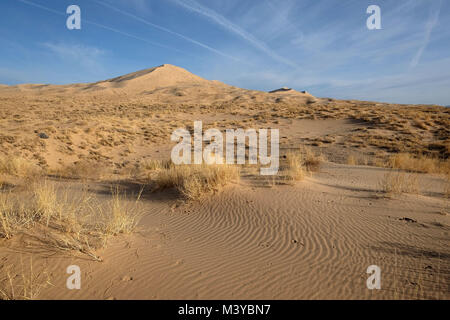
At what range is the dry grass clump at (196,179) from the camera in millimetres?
5636

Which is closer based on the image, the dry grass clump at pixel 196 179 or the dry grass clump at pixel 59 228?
the dry grass clump at pixel 59 228

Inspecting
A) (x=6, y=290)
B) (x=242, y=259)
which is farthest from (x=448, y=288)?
(x=6, y=290)

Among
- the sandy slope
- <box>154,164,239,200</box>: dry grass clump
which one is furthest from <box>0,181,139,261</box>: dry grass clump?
<box>154,164,239,200</box>: dry grass clump

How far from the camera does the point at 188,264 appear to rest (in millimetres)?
3051

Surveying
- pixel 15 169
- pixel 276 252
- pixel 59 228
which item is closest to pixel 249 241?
pixel 276 252

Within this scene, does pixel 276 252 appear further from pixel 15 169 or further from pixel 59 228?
pixel 15 169

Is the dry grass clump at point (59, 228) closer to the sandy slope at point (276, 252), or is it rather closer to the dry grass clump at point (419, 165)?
the sandy slope at point (276, 252)

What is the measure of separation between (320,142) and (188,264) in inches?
578

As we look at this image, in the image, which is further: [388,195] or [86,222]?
[388,195]

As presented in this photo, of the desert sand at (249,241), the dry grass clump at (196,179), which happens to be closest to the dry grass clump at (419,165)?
the desert sand at (249,241)

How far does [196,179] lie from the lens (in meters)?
5.62

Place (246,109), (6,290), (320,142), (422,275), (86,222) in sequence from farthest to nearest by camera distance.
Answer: (246,109), (320,142), (86,222), (422,275), (6,290)

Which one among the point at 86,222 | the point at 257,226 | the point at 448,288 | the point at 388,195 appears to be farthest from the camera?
the point at 388,195
